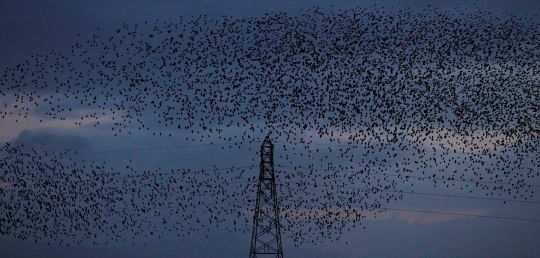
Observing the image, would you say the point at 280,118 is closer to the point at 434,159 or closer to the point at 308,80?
the point at 308,80

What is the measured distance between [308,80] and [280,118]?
4.12 meters

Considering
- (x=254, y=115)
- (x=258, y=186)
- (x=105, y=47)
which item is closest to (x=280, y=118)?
(x=254, y=115)

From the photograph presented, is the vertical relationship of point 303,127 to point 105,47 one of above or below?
below

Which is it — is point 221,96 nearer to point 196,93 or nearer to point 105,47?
point 196,93

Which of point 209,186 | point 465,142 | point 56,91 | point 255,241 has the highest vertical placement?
point 56,91

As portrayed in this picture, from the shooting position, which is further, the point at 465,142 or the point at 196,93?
the point at 465,142

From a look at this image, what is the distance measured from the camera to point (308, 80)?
5497 centimetres

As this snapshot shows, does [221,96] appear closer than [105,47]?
No

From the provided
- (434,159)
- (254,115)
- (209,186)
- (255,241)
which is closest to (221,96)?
(254,115)

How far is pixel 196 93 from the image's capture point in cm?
5028

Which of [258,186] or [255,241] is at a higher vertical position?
[258,186]

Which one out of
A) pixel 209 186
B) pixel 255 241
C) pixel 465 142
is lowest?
pixel 255 241

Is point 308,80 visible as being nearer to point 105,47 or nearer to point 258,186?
point 258,186

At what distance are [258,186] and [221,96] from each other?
24.5ft
